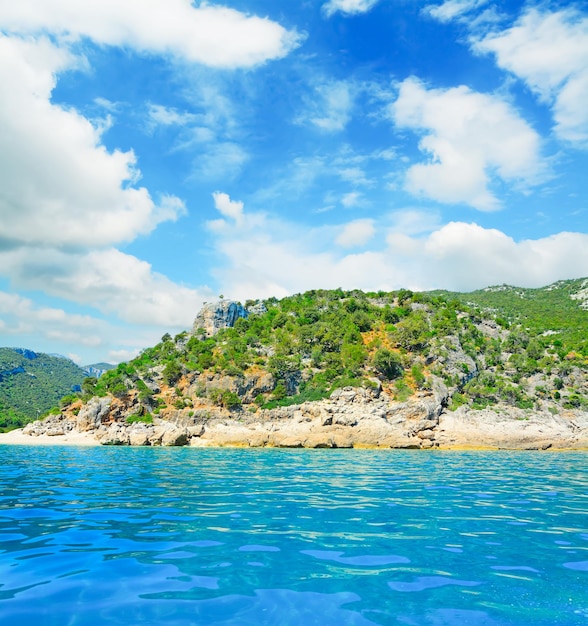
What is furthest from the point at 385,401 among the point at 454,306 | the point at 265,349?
the point at 454,306

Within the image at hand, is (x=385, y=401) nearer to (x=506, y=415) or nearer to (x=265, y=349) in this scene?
(x=506, y=415)

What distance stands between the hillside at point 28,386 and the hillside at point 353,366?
40.0 m

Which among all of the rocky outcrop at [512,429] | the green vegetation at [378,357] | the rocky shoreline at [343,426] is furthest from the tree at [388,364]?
the rocky outcrop at [512,429]

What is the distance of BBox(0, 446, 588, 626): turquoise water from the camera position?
4.81m

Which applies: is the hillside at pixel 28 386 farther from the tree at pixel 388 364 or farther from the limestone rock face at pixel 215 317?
the tree at pixel 388 364

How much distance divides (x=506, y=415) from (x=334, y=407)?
21.6 m

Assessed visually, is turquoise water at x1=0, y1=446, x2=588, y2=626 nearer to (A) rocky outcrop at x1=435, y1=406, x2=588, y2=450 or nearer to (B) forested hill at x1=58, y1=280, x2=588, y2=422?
(A) rocky outcrop at x1=435, y1=406, x2=588, y2=450

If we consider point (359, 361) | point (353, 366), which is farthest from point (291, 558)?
point (359, 361)

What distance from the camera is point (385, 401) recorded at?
5778 centimetres

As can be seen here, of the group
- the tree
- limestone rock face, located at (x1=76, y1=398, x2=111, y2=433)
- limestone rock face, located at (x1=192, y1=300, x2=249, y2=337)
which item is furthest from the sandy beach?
the tree

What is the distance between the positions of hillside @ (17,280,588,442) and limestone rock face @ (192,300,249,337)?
1.89 feet

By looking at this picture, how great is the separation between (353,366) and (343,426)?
722 inches

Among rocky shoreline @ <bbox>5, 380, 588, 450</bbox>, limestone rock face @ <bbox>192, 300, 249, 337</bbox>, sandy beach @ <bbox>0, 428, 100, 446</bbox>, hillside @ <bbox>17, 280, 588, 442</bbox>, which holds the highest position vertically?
limestone rock face @ <bbox>192, 300, 249, 337</bbox>

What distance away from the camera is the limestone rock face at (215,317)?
9256 centimetres
